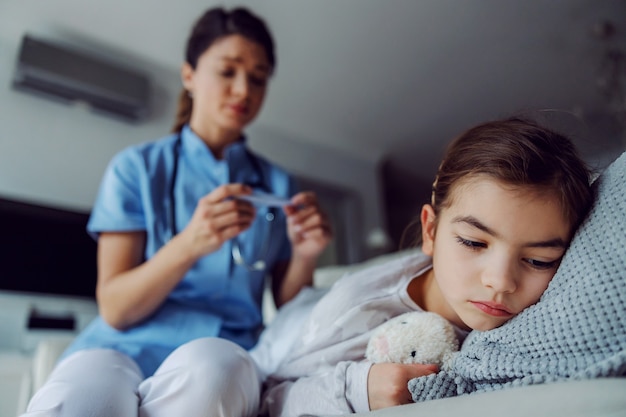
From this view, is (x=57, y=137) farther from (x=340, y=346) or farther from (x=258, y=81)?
(x=340, y=346)

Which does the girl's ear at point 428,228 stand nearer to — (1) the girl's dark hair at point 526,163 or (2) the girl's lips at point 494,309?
(1) the girl's dark hair at point 526,163

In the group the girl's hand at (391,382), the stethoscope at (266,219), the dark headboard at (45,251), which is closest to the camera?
the girl's hand at (391,382)

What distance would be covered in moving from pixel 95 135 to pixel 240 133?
1726 mm

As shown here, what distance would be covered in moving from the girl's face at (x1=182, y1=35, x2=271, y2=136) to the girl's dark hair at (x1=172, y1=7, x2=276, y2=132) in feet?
0.04

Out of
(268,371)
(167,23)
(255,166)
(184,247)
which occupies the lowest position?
(268,371)

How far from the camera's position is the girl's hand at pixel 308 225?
1024 mm

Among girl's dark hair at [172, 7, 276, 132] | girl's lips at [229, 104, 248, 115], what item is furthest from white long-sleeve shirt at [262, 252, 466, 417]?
girl's dark hair at [172, 7, 276, 132]

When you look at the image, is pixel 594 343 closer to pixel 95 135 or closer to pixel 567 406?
pixel 567 406

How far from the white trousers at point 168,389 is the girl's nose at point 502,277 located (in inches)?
12.1

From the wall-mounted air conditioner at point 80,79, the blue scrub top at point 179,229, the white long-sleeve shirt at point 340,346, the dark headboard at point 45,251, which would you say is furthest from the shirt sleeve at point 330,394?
the wall-mounted air conditioner at point 80,79

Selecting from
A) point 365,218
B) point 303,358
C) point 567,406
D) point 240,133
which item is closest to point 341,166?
point 365,218

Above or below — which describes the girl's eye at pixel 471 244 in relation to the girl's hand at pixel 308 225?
above

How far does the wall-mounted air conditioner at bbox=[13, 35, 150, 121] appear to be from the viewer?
2398 millimetres

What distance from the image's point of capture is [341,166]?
386 centimetres
